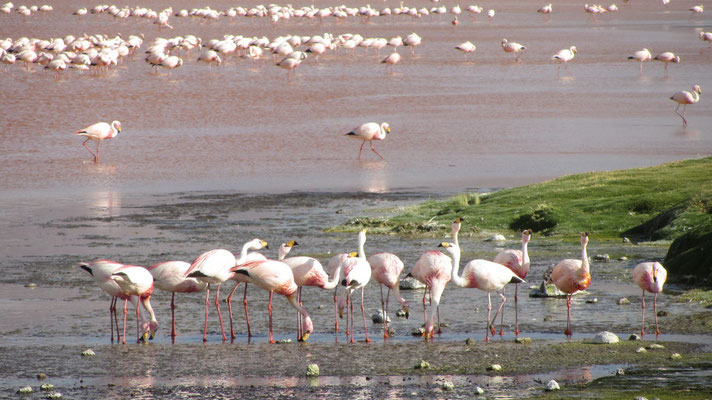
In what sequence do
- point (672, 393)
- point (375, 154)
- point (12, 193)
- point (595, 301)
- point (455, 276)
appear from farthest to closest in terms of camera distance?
1. point (375, 154)
2. point (12, 193)
3. point (595, 301)
4. point (455, 276)
5. point (672, 393)

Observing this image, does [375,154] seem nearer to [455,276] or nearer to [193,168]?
[193,168]

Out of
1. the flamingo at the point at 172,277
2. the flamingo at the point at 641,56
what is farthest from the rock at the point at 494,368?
the flamingo at the point at 641,56

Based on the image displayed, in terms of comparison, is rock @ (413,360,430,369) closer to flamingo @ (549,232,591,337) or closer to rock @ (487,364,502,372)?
rock @ (487,364,502,372)

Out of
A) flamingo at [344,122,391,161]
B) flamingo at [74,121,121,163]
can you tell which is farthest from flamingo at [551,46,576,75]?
flamingo at [74,121,121,163]

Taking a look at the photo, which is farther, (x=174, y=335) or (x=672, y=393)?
(x=174, y=335)

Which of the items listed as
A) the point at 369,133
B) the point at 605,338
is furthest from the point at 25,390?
the point at 369,133

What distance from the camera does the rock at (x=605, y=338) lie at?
913cm

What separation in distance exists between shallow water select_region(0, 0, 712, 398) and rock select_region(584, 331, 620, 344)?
509mm

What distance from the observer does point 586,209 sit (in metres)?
15.8

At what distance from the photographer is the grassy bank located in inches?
571

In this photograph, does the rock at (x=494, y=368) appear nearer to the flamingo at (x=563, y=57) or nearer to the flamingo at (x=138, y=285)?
the flamingo at (x=138, y=285)

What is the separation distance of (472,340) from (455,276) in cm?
83

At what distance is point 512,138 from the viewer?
24.8 m

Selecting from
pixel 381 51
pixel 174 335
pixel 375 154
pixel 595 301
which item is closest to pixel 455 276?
pixel 595 301
